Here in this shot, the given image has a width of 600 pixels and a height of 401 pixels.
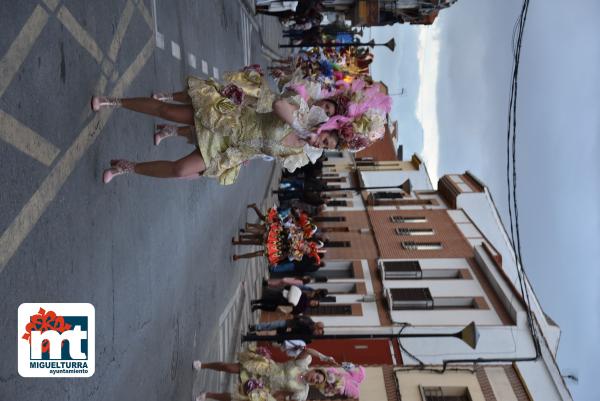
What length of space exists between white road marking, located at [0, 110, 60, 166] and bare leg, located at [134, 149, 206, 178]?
4.57 feet

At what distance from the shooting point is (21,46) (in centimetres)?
416

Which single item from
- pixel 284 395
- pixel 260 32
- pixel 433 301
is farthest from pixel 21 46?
pixel 433 301

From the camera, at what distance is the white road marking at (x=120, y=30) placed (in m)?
6.00

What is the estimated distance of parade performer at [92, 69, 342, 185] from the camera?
5.78m

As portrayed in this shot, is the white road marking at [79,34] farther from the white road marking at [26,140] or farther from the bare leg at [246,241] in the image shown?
the bare leg at [246,241]

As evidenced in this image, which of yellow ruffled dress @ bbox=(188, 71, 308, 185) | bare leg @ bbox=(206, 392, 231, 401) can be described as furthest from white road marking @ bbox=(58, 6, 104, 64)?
bare leg @ bbox=(206, 392, 231, 401)

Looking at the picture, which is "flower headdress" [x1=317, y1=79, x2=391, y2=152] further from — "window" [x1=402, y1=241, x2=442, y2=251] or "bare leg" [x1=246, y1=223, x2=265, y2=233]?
"window" [x1=402, y1=241, x2=442, y2=251]

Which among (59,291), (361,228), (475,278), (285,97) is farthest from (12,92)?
(361,228)

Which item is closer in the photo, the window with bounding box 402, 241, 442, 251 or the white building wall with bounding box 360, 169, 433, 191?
the window with bounding box 402, 241, 442, 251

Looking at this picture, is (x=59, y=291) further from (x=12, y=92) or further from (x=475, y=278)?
(x=475, y=278)

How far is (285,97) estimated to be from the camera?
18.9ft

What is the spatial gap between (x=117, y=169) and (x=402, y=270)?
18.0 m

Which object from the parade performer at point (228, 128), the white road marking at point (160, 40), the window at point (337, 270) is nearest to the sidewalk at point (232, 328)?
the parade performer at point (228, 128)

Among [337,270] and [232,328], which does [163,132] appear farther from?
[337,270]
